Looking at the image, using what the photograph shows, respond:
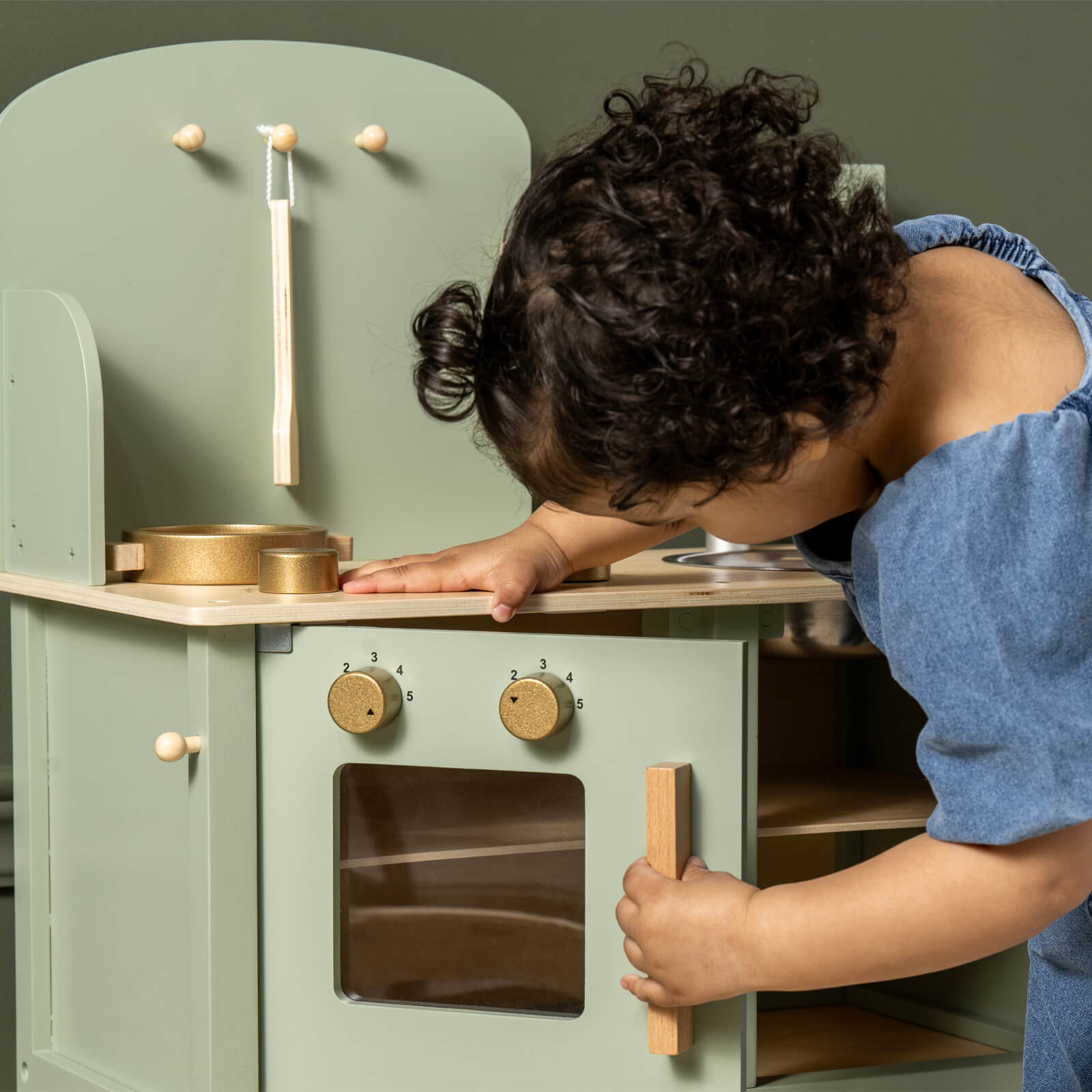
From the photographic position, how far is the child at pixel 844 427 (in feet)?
1.68

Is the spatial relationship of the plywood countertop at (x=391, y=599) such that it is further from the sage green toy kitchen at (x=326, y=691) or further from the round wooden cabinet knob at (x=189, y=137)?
the round wooden cabinet knob at (x=189, y=137)

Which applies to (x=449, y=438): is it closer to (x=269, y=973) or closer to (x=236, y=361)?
(x=236, y=361)

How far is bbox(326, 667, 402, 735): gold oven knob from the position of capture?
0.79 metres

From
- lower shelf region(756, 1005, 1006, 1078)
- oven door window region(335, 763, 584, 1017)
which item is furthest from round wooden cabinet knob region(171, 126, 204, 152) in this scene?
lower shelf region(756, 1005, 1006, 1078)

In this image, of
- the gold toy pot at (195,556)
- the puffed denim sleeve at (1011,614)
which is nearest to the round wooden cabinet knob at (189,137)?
the gold toy pot at (195,556)

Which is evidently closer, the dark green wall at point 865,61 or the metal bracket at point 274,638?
the metal bracket at point 274,638

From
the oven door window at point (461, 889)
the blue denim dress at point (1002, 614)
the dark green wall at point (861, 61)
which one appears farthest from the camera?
the dark green wall at point (861, 61)

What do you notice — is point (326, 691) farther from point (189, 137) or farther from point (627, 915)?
point (189, 137)

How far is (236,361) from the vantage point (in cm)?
111

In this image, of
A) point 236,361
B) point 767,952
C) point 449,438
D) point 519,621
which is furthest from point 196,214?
point 767,952

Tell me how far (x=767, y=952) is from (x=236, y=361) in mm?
720

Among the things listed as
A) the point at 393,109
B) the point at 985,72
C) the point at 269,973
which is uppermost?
the point at 985,72

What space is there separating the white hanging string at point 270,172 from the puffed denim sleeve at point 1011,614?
0.75 metres

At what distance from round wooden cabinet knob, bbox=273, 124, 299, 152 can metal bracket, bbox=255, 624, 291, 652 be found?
48cm
